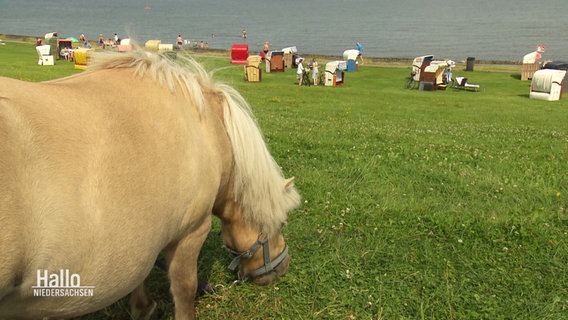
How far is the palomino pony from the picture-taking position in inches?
84.0

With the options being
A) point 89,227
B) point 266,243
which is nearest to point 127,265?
point 89,227

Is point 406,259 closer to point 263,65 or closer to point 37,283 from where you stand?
point 37,283

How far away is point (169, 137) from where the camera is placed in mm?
2889

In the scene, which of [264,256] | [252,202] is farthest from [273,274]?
[252,202]

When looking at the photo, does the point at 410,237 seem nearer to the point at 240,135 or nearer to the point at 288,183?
the point at 288,183

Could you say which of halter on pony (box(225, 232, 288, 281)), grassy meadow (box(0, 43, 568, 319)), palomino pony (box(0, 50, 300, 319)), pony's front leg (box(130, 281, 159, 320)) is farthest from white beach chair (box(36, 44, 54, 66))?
palomino pony (box(0, 50, 300, 319))

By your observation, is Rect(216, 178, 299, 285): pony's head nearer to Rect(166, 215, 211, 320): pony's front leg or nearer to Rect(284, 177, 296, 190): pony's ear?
Rect(284, 177, 296, 190): pony's ear

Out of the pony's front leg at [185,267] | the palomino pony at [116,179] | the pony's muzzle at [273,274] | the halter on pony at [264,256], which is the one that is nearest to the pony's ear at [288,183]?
the palomino pony at [116,179]

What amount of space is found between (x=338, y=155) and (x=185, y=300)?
515cm

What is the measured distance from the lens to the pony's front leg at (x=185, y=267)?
130 inches

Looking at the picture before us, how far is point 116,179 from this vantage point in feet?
8.13

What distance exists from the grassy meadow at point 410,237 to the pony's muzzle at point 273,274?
13cm

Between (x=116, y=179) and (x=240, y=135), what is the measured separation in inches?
48.8

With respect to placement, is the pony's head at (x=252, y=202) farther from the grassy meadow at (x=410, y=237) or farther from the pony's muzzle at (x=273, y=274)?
the grassy meadow at (x=410, y=237)
